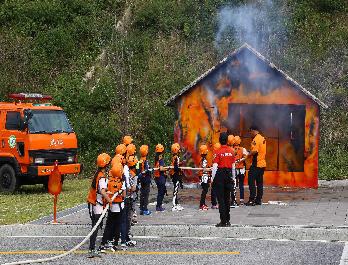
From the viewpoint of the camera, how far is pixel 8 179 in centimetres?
2622

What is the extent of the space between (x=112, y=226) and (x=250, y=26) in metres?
30.5

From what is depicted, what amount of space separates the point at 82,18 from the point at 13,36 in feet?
13.5

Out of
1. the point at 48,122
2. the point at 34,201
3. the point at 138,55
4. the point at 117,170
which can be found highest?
the point at 138,55

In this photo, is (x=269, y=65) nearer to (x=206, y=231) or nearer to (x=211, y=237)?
(x=206, y=231)

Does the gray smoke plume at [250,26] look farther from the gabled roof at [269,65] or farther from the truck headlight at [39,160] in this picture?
the truck headlight at [39,160]

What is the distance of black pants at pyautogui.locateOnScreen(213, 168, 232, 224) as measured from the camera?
54.2 ft

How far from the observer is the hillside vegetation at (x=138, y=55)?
38.3 metres

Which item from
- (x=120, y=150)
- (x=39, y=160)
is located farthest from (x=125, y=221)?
(x=39, y=160)

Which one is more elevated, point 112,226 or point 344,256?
point 112,226

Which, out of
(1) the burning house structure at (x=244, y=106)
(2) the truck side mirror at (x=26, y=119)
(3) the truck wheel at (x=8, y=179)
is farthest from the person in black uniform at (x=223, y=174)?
(3) the truck wheel at (x=8, y=179)

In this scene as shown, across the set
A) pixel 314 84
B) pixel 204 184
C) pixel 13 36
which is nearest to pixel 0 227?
pixel 204 184

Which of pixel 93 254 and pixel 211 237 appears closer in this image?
pixel 93 254

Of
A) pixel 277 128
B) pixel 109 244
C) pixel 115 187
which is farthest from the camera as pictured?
pixel 277 128

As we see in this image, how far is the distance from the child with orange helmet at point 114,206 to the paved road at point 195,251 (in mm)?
346
